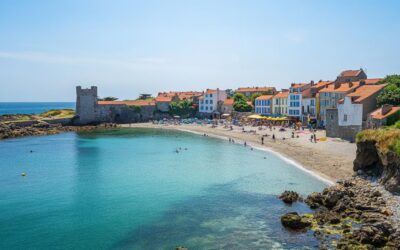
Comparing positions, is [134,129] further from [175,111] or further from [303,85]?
[303,85]

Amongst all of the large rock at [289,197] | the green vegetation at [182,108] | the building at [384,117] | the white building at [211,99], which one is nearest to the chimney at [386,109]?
the building at [384,117]

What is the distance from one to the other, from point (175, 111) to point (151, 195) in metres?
73.3

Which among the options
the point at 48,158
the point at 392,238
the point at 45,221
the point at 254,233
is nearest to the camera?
the point at 392,238

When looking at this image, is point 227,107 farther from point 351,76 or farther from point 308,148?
point 308,148

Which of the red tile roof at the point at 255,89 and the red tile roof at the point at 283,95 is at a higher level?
the red tile roof at the point at 255,89

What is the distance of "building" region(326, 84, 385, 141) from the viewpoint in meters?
48.9

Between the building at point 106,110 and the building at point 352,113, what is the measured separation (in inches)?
2425

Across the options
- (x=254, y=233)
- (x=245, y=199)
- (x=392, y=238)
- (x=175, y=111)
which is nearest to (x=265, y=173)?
(x=245, y=199)

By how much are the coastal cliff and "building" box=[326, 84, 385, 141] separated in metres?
15.9

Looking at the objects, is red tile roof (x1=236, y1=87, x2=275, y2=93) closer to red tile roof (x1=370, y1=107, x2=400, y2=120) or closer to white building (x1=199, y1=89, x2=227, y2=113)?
white building (x1=199, y1=89, x2=227, y2=113)

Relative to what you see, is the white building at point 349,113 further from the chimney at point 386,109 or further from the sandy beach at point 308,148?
the chimney at point 386,109

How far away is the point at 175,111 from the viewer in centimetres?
10481

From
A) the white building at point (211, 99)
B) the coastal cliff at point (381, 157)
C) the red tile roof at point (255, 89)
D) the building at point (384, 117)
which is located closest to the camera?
the coastal cliff at point (381, 157)

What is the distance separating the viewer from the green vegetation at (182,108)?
343ft
